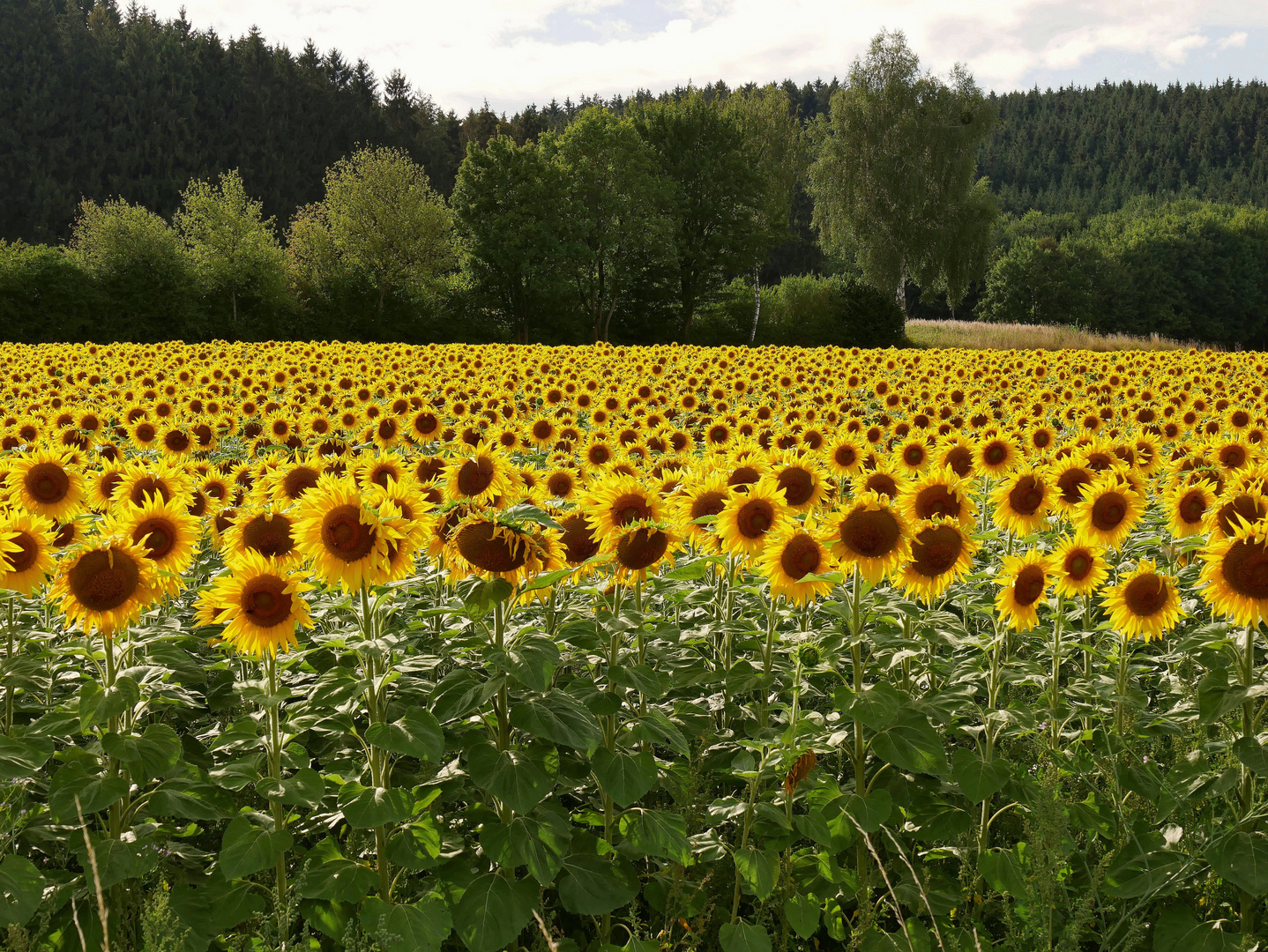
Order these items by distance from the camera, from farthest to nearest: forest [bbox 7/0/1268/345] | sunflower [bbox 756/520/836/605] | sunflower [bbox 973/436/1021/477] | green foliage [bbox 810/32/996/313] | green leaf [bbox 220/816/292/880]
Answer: green foliage [bbox 810/32/996/313]
forest [bbox 7/0/1268/345]
sunflower [bbox 973/436/1021/477]
sunflower [bbox 756/520/836/605]
green leaf [bbox 220/816/292/880]

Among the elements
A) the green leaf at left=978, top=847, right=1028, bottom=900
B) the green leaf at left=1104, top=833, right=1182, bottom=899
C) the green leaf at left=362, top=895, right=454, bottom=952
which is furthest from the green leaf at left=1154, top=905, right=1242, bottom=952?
the green leaf at left=362, top=895, right=454, bottom=952

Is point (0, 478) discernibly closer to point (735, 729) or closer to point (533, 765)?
point (533, 765)

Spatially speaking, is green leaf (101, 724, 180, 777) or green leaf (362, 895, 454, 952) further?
green leaf (101, 724, 180, 777)

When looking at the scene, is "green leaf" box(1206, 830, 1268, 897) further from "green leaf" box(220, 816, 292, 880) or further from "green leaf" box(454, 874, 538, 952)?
"green leaf" box(220, 816, 292, 880)

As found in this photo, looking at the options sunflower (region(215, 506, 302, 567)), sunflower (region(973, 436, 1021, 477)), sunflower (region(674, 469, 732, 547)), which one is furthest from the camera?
sunflower (region(973, 436, 1021, 477))

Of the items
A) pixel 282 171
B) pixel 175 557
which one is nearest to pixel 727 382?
pixel 175 557

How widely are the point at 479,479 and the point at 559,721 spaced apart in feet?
4.88

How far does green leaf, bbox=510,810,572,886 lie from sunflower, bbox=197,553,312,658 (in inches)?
44.0

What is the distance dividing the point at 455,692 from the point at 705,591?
1.67 meters

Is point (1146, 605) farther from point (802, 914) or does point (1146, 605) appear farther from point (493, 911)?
point (493, 911)

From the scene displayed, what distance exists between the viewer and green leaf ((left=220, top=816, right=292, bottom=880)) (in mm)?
3199

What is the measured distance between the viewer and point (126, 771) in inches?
133

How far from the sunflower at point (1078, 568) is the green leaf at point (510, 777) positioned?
2.60 m

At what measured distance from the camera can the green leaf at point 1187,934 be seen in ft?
11.2
